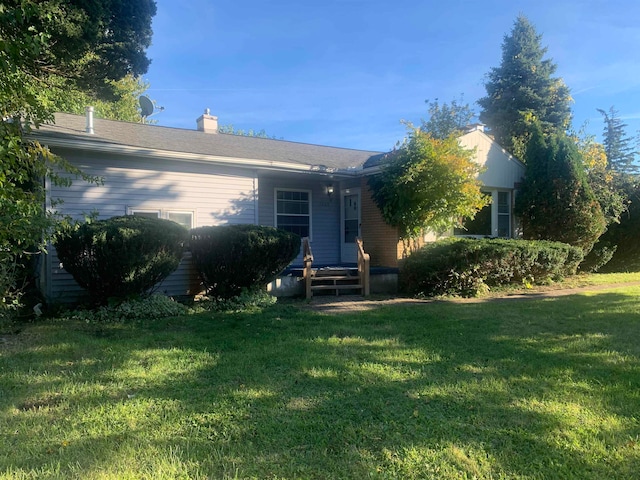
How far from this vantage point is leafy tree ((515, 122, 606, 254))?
12.1 meters

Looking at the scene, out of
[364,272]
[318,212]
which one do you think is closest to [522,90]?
[318,212]

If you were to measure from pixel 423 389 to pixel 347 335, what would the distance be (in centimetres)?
211

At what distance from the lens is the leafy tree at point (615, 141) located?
2268cm

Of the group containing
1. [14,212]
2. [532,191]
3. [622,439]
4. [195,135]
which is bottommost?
[622,439]

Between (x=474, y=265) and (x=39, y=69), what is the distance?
907 centimetres

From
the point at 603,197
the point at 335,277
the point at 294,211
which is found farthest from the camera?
the point at 603,197

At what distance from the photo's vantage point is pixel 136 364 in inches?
179

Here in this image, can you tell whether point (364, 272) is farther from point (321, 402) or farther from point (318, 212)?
point (321, 402)

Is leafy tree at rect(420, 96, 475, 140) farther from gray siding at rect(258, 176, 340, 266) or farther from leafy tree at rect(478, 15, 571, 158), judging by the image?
gray siding at rect(258, 176, 340, 266)

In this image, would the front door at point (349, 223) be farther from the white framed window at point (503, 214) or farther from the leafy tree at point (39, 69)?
the leafy tree at point (39, 69)

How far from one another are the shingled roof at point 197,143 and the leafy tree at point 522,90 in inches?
522

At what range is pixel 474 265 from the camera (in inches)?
376

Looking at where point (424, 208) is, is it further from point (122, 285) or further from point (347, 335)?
point (122, 285)

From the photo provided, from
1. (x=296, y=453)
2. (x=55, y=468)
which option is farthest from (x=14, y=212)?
(x=296, y=453)
